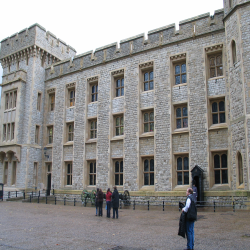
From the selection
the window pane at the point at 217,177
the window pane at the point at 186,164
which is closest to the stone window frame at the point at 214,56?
the window pane at the point at 186,164

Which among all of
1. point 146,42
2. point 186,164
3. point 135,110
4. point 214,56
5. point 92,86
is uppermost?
point 146,42

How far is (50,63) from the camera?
28.0m

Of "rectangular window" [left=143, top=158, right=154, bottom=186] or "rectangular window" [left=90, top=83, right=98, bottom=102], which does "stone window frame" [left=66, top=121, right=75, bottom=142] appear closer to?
"rectangular window" [left=90, top=83, right=98, bottom=102]

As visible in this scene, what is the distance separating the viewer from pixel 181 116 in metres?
18.9

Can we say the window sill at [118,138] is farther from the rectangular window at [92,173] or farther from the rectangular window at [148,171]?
the rectangular window at [92,173]

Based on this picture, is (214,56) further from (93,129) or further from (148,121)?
(93,129)

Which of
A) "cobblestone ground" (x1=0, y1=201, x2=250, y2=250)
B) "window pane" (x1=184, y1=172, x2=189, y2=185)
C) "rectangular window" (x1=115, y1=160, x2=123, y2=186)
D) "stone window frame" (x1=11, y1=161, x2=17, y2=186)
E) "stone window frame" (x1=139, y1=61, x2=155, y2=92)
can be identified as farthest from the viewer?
"stone window frame" (x1=11, y1=161, x2=17, y2=186)

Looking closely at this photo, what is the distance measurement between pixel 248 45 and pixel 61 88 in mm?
16388

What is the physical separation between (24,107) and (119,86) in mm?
9545

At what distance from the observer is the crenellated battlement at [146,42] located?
1819 cm

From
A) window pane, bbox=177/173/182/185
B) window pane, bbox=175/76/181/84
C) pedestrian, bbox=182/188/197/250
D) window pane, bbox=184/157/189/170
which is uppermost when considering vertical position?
window pane, bbox=175/76/181/84

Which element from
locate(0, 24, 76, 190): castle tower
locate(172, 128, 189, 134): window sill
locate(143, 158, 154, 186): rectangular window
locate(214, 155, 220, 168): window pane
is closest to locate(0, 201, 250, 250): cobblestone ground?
locate(214, 155, 220, 168): window pane

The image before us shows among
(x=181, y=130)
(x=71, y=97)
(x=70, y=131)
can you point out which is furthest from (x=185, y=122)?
(x=71, y=97)

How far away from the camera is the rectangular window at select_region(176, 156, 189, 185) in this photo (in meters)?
18.0
